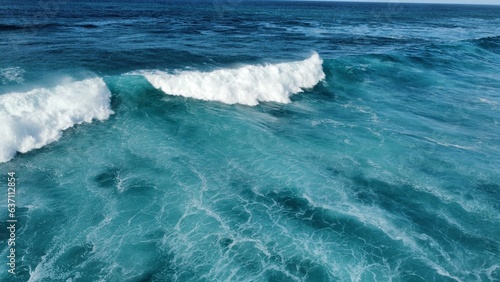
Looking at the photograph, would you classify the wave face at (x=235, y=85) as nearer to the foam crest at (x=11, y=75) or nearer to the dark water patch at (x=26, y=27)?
the foam crest at (x=11, y=75)

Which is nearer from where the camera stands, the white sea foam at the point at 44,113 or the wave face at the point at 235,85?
the white sea foam at the point at 44,113

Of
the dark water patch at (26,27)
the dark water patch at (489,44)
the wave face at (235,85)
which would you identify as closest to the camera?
the wave face at (235,85)

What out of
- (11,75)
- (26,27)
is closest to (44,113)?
(11,75)

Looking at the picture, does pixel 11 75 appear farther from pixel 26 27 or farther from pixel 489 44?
pixel 489 44

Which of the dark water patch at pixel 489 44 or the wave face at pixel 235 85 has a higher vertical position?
the wave face at pixel 235 85

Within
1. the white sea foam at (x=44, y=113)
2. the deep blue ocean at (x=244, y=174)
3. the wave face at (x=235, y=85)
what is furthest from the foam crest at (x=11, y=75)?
the wave face at (x=235, y=85)
